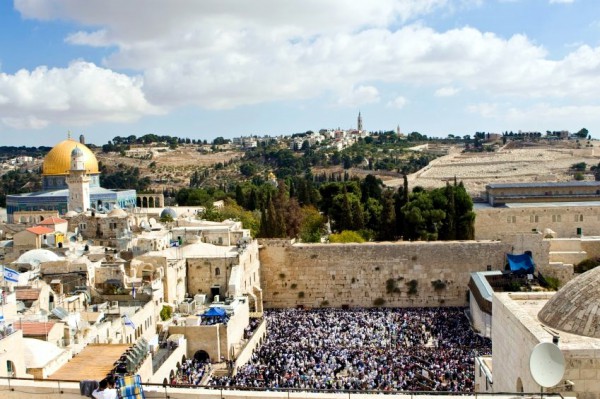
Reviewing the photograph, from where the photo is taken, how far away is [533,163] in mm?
99062

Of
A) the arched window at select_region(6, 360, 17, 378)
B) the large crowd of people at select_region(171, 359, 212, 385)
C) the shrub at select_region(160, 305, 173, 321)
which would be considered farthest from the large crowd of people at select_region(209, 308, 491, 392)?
the arched window at select_region(6, 360, 17, 378)

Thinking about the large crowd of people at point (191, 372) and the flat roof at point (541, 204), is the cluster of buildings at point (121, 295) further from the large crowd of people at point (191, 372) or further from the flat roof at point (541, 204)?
the flat roof at point (541, 204)

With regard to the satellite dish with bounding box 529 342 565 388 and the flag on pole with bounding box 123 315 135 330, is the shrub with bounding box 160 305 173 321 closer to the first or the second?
the flag on pole with bounding box 123 315 135 330

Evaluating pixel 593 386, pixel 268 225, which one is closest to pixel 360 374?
pixel 593 386

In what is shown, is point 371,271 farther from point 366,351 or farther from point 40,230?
point 40,230

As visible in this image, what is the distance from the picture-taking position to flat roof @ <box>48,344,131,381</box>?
486 inches

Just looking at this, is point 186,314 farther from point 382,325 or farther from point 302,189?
point 302,189

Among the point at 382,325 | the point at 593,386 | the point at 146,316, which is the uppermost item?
the point at 593,386

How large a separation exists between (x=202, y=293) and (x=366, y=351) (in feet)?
27.1

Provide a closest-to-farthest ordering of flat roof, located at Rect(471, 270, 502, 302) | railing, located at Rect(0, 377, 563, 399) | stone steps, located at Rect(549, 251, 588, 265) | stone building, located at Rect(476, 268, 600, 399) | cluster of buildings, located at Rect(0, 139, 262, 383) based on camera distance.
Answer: railing, located at Rect(0, 377, 563, 399) < stone building, located at Rect(476, 268, 600, 399) < cluster of buildings, located at Rect(0, 139, 262, 383) < flat roof, located at Rect(471, 270, 502, 302) < stone steps, located at Rect(549, 251, 588, 265)

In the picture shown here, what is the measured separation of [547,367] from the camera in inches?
273

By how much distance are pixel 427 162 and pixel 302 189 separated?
6639cm

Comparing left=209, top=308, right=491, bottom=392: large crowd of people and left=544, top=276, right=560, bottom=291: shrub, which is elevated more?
left=544, top=276, right=560, bottom=291: shrub

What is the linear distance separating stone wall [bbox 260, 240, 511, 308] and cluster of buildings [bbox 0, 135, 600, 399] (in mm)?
93
